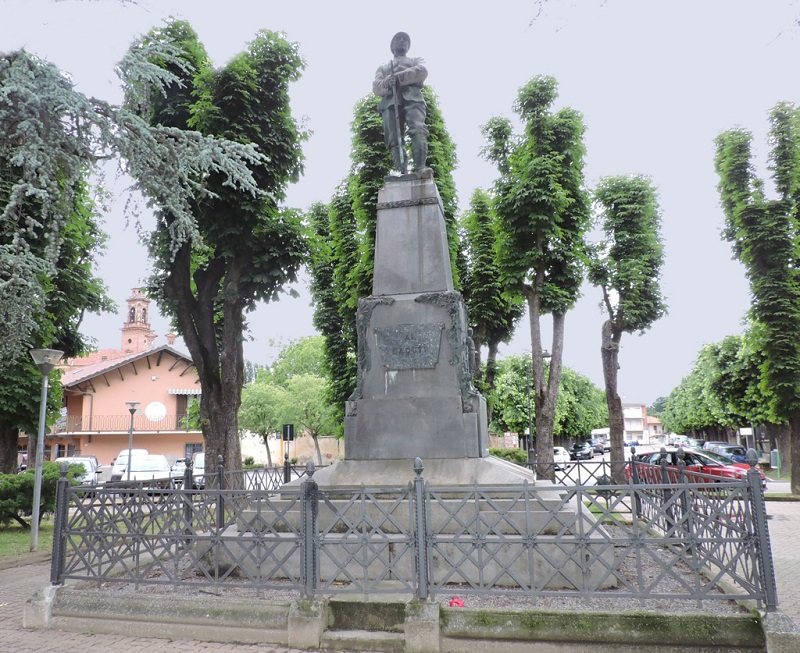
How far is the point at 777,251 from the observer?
18.4m

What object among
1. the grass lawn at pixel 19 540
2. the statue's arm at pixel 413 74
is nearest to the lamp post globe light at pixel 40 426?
the grass lawn at pixel 19 540

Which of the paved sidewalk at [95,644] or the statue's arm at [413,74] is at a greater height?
the statue's arm at [413,74]

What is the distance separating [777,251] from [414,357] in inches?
617

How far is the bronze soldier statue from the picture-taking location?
30.2ft

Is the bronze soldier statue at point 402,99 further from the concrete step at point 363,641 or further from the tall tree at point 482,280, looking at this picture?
the tall tree at point 482,280

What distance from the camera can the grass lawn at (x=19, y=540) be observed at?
1165cm

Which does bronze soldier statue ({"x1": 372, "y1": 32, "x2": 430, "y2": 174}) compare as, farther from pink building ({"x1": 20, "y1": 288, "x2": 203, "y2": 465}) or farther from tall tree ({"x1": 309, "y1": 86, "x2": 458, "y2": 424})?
pink building ({"x1": 20, "y1": 288, "x2": 203, "y2": 465})

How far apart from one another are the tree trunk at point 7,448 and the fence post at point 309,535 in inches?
566

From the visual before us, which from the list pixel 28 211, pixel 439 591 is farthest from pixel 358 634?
pixel 28 211

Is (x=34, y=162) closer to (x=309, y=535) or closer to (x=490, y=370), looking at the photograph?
(x=309, y=535)

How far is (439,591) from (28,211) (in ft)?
46.4

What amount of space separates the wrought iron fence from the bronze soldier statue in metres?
5.26

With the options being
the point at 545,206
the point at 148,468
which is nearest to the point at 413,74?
the point at 545,206

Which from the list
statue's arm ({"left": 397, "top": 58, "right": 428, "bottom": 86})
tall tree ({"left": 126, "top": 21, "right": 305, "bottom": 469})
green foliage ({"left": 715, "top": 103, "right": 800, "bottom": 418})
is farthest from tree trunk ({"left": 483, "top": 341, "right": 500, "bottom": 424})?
statue's arm ({"left": 397, "top": 58, "right": 428, "bottom": 86})
